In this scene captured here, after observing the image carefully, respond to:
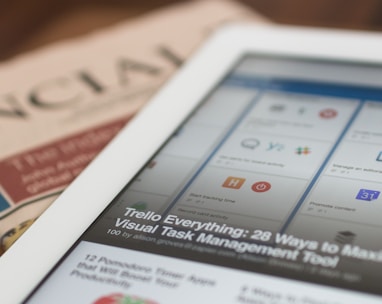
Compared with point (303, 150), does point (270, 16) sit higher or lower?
higher

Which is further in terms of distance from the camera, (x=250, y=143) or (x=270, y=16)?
(x=270, y=16)

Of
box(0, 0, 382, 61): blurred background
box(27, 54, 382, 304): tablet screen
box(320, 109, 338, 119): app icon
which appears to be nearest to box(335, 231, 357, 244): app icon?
box(27, 54, 382, 304): tablet screen

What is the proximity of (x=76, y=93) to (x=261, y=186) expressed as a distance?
0.21 meters

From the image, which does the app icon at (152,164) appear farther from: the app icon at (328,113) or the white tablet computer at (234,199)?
the app icon at (328,113)

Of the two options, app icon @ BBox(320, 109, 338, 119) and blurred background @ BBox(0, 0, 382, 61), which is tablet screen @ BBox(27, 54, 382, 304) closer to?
app icon @ BBox(320, 109, 338, 119)

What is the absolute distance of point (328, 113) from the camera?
388 mm

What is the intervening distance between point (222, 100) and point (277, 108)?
0.04m

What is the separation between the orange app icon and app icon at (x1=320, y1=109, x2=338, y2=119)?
75 millimetres

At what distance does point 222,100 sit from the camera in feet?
1.38

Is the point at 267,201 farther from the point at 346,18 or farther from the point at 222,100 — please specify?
the point at 346,18

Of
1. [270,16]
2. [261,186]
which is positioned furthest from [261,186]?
[270,16]

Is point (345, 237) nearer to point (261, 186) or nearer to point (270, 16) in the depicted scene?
point (261, 186)

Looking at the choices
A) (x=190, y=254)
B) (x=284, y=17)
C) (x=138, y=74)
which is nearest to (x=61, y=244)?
(x=190, y=254)

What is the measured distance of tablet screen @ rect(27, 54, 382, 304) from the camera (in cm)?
28
